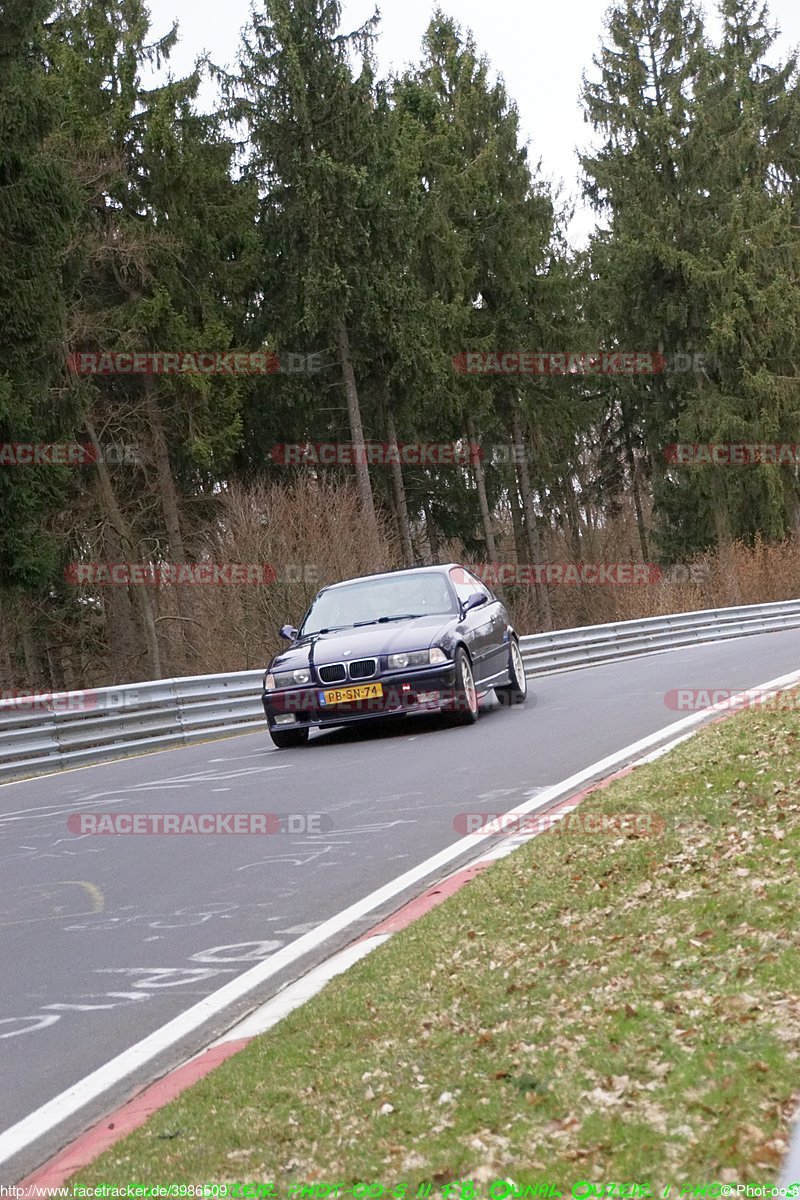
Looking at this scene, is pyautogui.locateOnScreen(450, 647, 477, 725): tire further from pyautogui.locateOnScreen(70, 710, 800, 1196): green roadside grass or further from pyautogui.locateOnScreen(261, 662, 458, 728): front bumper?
pyautogui.locateOnScreen(70, 710, 800, 1196): green roadside grass

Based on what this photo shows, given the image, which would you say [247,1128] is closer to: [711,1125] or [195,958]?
[711,1125]

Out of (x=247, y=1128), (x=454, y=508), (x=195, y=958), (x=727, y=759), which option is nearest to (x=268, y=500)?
(x=454, y=508)

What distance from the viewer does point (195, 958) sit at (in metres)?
6.52

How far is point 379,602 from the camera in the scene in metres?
15.0

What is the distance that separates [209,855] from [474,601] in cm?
673

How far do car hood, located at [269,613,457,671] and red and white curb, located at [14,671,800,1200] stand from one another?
13.3ft

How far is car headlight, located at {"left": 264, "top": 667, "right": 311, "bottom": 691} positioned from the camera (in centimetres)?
1373

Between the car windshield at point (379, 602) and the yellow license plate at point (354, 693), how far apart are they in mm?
1068

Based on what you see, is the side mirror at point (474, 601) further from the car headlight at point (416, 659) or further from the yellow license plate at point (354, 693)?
the yellow license plate at point (354, 693)

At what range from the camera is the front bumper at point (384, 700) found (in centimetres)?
1359

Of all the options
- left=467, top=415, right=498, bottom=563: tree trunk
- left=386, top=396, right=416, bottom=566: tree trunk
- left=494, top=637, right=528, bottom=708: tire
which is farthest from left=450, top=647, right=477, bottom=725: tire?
left=467, top=415, right=498, bottom=563: tree trunk

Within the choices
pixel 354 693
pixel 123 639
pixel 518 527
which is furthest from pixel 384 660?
pixel 518 527

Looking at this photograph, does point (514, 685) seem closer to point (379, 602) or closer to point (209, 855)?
point (379, 602)

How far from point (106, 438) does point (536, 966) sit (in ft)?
96.4
